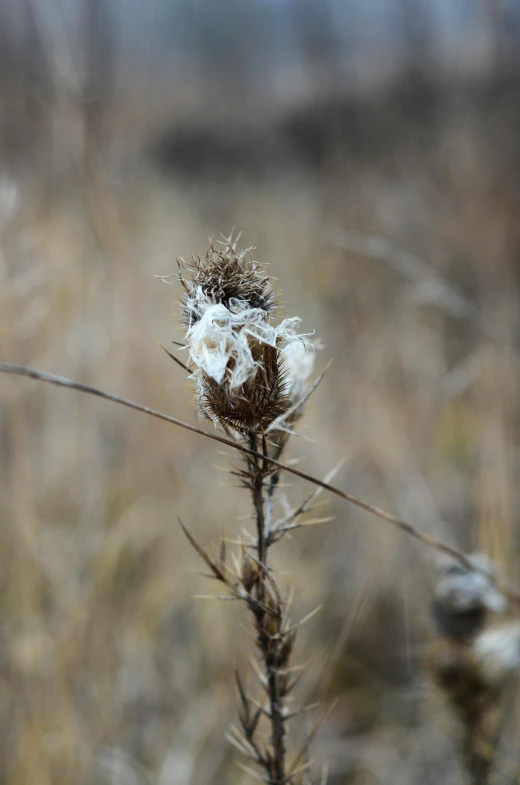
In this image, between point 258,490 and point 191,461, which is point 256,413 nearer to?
point 258,490

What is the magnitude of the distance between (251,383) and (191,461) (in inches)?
79.8

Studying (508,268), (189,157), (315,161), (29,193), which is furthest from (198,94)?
(508,268)

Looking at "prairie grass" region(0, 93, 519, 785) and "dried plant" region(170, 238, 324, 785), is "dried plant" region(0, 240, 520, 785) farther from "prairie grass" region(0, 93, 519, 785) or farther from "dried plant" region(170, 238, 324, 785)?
"prairie grass" region(0, 93, 519, 785)

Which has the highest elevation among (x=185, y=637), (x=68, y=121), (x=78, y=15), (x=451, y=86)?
(x=451, y=86)

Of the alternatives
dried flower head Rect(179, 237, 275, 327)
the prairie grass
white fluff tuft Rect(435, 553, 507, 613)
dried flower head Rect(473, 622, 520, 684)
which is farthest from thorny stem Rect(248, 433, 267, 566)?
dried flower head Rect(473, 622, 520, 684)

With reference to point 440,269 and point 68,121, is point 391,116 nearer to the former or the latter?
point 440,269

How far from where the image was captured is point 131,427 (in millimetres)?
2287

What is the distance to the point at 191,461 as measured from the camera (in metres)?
2.55

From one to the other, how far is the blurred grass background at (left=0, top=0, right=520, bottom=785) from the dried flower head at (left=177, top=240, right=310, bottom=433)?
0.34 ft

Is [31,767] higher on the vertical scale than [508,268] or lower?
lower

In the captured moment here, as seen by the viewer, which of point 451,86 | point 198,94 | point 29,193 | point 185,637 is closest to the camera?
point 185,637

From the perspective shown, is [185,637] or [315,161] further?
[315,161]

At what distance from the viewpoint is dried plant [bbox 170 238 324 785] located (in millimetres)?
549

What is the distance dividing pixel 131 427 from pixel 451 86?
4221 mm
